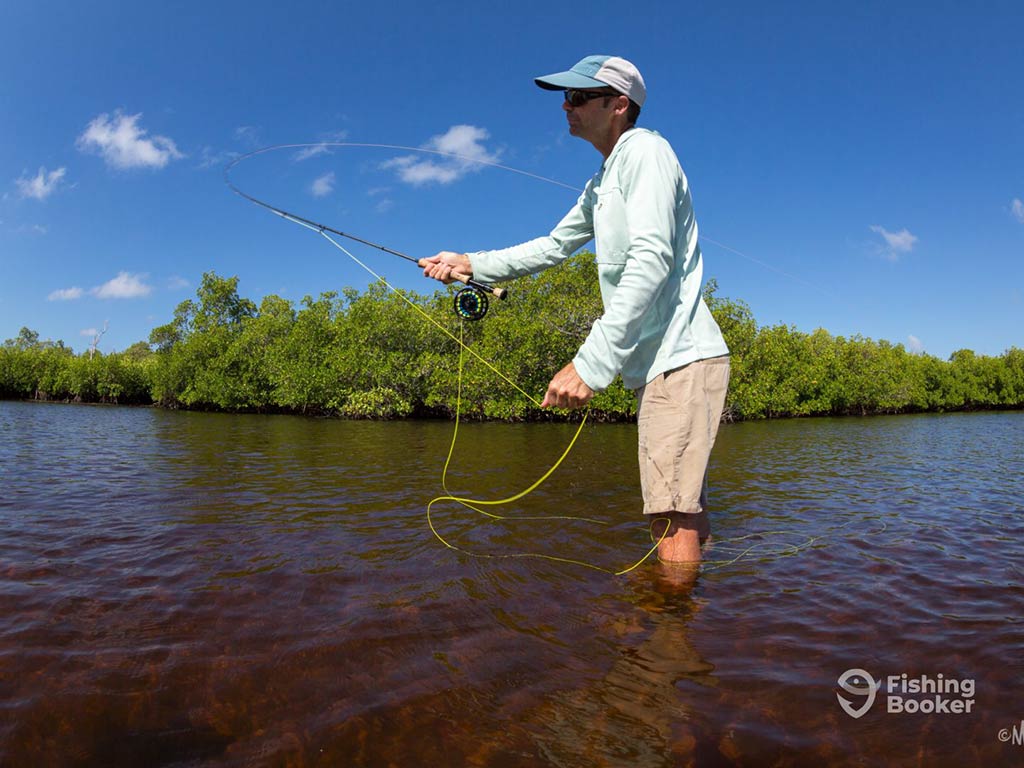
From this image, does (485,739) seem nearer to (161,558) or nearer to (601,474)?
(161,558)

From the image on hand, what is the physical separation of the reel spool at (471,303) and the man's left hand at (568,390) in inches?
96.2

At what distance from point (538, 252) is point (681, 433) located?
1.76m

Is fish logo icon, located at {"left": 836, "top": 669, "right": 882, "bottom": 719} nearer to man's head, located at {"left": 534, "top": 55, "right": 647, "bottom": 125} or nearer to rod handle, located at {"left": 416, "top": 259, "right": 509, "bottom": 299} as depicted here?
man's head, located at {"left": 534, "top": 55, "right": 647, "bottom": 125}

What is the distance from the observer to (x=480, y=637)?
300 cm

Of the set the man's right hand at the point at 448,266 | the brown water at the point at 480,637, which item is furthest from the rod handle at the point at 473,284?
the brown water at the point at 480,637

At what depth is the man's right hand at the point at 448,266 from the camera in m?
4.39

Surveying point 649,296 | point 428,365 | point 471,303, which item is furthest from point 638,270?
point 428,365

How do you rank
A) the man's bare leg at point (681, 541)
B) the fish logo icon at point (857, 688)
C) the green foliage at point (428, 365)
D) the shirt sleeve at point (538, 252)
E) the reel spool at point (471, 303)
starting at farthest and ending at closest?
1. the green foliage at point (428, 365)
2. the reel spool at point (471, 303)
3. the shirt sleeve at point (538, 252)
4. the man's bare leg at point (681, 541)
5. the fish logo icon at point (857, 688)

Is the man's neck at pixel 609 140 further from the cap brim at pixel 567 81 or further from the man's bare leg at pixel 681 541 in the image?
the man's bare leg at pixel 681 541

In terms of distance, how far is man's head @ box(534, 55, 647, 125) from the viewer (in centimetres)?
319

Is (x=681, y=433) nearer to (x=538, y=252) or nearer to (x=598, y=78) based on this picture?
(x=538, y=252)

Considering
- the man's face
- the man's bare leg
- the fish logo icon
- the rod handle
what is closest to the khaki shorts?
the man's bare leg

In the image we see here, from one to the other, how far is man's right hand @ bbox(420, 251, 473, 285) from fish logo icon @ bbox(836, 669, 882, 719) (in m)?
3.43

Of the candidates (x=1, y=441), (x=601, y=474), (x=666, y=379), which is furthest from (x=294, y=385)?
(x=666, y=379)
